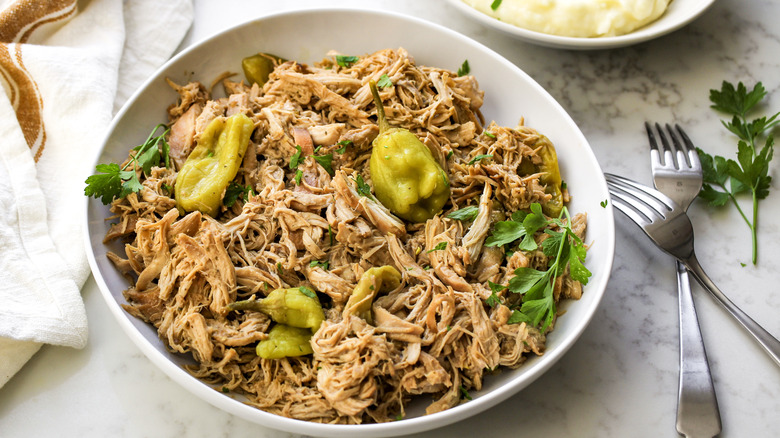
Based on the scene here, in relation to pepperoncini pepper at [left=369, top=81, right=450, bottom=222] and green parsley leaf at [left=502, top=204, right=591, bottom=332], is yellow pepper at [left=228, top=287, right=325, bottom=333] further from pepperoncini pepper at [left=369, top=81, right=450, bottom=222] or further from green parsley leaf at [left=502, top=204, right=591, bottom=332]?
green parsley leaf at [left=502, top=204, right=591, bottom=332]

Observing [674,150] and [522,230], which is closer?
[522,230]

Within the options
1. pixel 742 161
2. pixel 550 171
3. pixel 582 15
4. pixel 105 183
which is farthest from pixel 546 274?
pixel 105 183

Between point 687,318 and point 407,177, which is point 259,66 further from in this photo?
point 687,318

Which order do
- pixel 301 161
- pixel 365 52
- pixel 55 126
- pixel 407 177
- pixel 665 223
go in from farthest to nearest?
pixel 365 52 → pixel 55 126 → pixel 665 223 → pixel 301 161 → pixel 407 177

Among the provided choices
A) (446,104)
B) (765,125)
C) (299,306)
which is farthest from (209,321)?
(765,125)

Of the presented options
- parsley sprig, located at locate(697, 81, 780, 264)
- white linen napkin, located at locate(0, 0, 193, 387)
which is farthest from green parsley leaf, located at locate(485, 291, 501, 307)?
white linen napkin, located at locate(0, 0, 193, 387)

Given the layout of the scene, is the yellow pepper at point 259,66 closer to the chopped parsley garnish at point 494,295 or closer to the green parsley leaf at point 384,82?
the green parsley leaf at point 384,82
